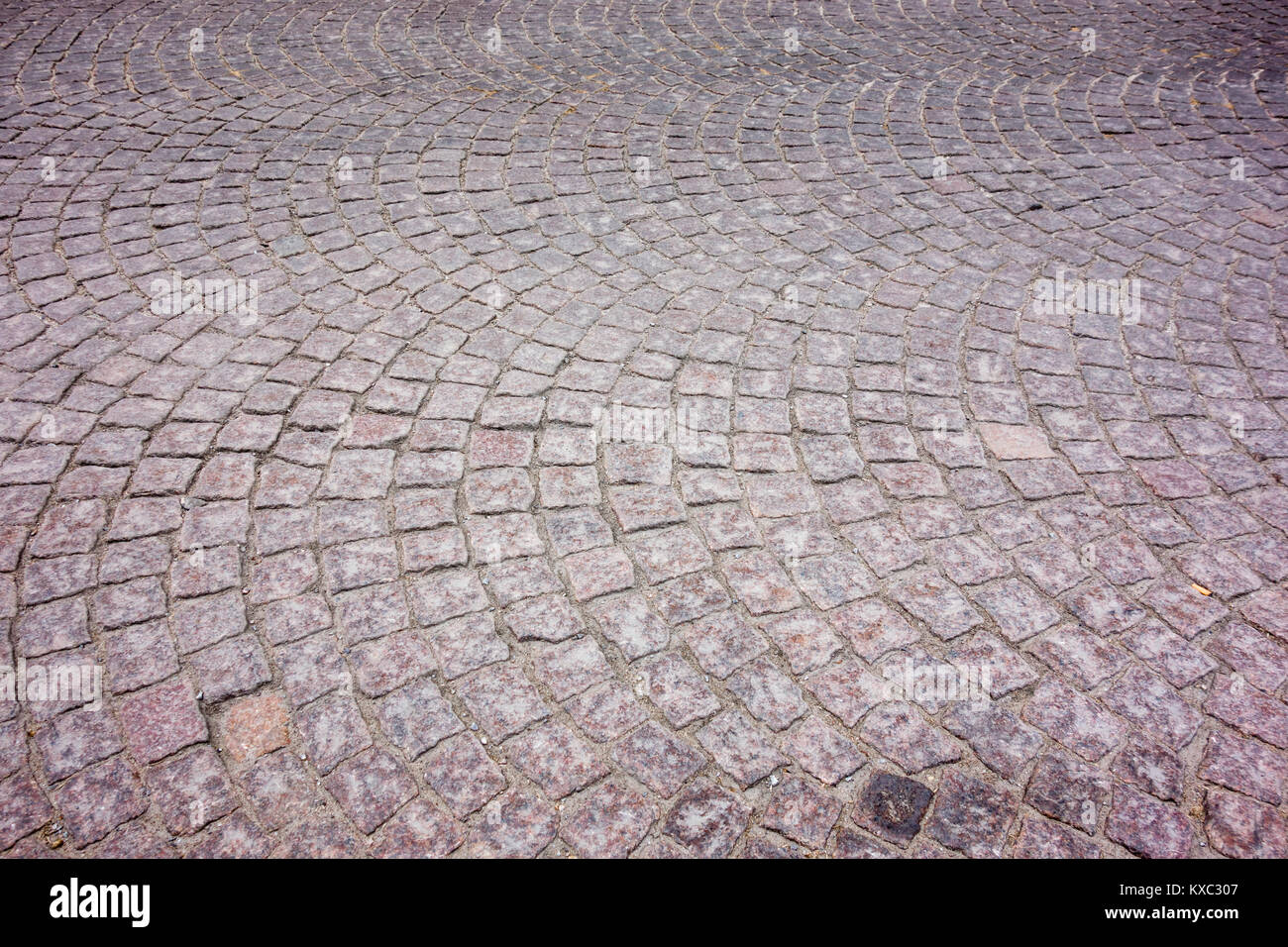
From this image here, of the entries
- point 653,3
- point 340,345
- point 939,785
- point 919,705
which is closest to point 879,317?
point 919,705

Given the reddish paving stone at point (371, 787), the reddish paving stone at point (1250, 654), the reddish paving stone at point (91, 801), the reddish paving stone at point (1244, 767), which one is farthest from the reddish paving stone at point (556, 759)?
the reddish paving stone at point (1250, 654)

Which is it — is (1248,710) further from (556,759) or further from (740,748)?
(556,759)

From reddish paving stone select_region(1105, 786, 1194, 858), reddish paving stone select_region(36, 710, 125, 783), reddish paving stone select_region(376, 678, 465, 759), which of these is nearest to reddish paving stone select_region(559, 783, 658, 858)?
reddish paving stone select_region(376, 678, 465, 759)

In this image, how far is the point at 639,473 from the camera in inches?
153

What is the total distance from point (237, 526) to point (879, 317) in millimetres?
3805

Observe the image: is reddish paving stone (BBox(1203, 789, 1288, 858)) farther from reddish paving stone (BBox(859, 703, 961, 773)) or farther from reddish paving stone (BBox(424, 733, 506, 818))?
reddish paving stone (BBox(424, 733, 506, 818))

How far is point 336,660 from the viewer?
3.11 meters

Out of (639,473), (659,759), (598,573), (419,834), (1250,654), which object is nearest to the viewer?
(419,834)

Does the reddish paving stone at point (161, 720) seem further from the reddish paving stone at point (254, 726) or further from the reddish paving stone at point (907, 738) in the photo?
the reddish paving stone at point (907, 738)

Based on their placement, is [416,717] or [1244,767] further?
[416,717]

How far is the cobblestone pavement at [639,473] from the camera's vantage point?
278cm

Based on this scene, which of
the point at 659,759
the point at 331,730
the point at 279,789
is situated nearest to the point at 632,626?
the point at 659,759
